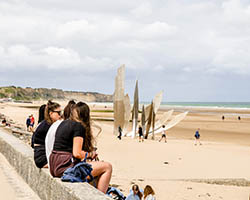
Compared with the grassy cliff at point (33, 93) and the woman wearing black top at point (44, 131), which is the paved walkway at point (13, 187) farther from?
the grassy cliff at point (33, 93)

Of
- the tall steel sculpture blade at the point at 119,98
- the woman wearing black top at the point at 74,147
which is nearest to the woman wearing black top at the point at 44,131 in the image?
the woman wearing black top at the point at 74,147

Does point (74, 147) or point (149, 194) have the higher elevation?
point (74, 147)

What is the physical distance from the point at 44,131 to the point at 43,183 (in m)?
0.90

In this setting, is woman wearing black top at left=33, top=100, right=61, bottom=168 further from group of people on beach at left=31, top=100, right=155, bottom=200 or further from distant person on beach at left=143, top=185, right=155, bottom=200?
distant person on beach at left=143, top=185, right=155, bottom=200

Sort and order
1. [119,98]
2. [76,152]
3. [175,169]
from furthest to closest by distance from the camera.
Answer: [119,98] → [175,169] → [76,152]

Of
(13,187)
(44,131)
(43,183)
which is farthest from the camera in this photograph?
(13,187)

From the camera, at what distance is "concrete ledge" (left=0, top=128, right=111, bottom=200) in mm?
3455

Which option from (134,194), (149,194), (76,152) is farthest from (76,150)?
(149,194)

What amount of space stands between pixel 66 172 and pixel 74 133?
17.0 inches

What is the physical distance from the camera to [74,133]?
3.96 meters

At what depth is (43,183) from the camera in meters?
4.52

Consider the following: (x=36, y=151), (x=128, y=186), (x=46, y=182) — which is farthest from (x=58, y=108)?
(x=128, y=186)

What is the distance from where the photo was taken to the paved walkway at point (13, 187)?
485 cm

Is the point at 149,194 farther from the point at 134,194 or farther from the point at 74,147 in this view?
the point at 74,147
